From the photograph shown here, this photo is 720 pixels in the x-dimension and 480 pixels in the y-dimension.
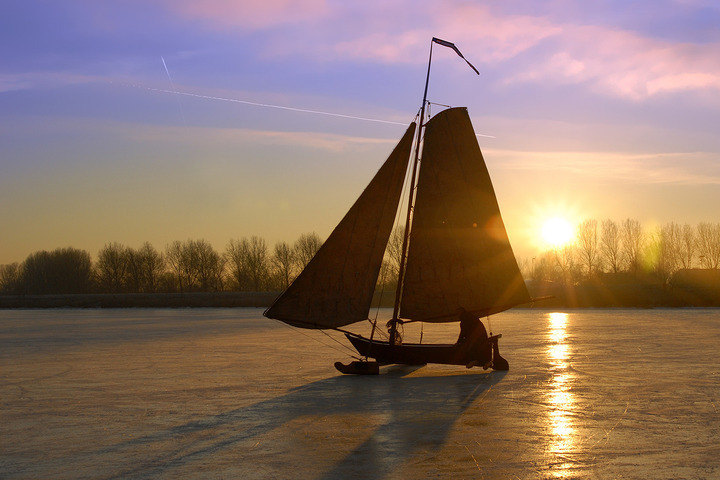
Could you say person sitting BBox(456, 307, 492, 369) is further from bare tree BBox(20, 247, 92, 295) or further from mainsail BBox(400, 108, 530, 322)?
bare tree BBox(20, 247, 92, 295)

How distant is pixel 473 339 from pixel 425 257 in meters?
2.27

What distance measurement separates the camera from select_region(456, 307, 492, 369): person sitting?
58.8 ft

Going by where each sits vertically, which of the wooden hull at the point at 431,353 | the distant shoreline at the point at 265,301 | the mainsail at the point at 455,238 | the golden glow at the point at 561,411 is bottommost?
the golden glow at the point at 561,411

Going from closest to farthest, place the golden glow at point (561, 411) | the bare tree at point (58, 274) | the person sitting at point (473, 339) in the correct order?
the golden glow at point (561, 411), the person sitting at point (473, 339), the bare tree at point (58, 274)

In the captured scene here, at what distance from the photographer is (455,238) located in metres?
18.8

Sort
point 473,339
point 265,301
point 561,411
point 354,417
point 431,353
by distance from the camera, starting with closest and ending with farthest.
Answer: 1. point 354,417
2. point 561,411
3. point 473,339
4. point 431,353
5. point 265,301

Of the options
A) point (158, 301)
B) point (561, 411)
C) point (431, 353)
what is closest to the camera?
point (561, 411)

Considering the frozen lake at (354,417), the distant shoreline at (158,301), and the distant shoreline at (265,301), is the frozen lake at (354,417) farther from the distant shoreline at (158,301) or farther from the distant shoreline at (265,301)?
the distant shoreline at (158,301)

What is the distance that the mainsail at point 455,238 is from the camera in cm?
1859

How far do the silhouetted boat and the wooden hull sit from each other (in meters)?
0.02

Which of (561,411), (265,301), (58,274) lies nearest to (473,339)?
(561,411)

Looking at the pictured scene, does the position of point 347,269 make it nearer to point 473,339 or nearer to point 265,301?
point 473,339

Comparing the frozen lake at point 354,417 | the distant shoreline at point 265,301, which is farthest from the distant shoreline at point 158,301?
the frozen lake at point 354,417

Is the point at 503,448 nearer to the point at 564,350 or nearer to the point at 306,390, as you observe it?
the point at 306,390
